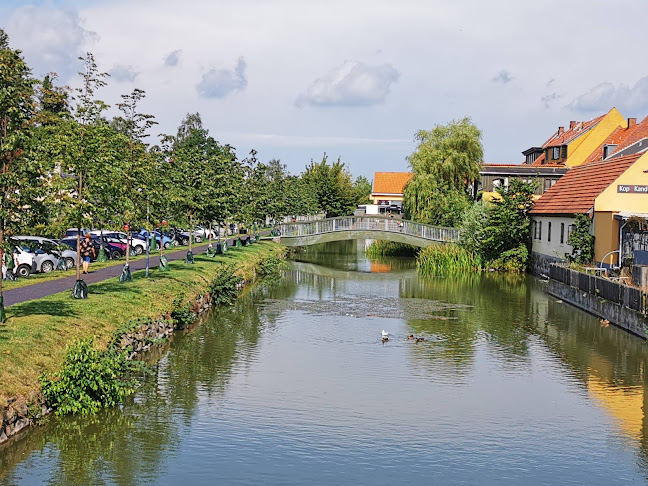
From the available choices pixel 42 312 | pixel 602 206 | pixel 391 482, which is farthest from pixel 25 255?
pixel 602 206

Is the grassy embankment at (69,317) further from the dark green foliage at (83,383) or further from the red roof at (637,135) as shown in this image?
the red roof at (637,135)

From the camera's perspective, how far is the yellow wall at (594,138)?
283 ft

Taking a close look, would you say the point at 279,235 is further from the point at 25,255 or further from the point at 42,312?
the point at 42,312

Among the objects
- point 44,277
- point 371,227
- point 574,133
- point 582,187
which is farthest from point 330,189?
point 44,277

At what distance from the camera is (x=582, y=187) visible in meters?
50.0

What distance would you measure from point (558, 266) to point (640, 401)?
73.0 ft

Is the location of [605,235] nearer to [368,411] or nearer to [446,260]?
[446,260]

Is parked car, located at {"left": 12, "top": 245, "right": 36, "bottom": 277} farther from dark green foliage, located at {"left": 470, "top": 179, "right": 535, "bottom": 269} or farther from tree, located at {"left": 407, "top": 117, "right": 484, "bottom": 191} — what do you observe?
tree, located at {"left": 407, "top": 117, "right": 484, "bottom": 191}

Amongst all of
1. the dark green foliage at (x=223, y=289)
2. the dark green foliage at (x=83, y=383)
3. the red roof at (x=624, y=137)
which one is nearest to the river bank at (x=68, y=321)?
the dark green foliage at (x=83, y=383)

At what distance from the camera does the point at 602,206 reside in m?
44.6

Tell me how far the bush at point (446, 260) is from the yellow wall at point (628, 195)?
15038mm

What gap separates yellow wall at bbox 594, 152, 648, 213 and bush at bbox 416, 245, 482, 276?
1504 centimetres

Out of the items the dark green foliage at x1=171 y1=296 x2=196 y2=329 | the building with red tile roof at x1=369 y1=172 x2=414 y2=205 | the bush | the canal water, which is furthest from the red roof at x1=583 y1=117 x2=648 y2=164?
the building with red tile roof at x1=369 y1=172 x2=414 y2=205

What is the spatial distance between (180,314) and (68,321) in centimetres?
818
